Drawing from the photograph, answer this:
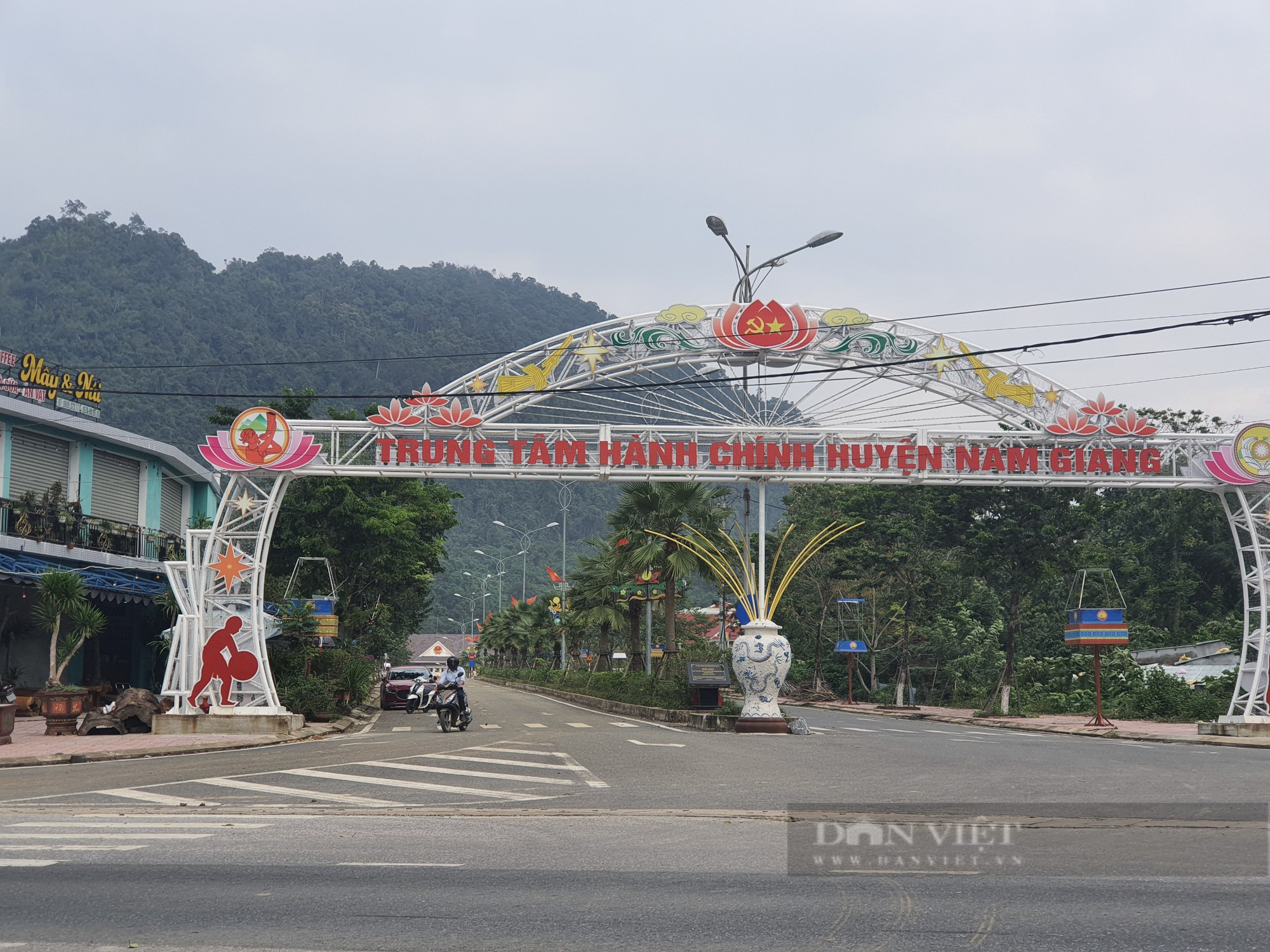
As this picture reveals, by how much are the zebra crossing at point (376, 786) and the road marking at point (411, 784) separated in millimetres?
10

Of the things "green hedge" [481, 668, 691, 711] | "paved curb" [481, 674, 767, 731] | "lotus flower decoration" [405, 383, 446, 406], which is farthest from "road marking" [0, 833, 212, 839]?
"green hedge" [481, 668, 691, 711]

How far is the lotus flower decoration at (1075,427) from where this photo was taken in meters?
26.1

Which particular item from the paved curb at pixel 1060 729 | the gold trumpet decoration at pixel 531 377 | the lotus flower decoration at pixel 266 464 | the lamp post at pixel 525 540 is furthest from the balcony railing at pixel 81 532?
the paved curb at pixel 1060 729

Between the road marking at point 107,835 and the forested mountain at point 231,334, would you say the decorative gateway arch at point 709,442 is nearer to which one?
the road marking at point 107,835

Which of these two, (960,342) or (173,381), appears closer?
(960,342)

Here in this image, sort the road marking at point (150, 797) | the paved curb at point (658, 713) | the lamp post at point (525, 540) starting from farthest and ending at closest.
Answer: the lamp post at point (525, 540) < the paved curb at point (658, 713) < the road marking at point (150, 797)

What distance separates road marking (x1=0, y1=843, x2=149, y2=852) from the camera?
9.37 m

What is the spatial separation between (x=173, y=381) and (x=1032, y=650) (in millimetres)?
112765

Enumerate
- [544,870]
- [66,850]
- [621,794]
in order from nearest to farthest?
[544,870], [66,850], [621,794]

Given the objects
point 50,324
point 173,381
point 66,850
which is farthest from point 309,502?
point 50,324

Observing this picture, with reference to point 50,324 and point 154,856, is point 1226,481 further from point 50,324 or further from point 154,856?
point 50,324

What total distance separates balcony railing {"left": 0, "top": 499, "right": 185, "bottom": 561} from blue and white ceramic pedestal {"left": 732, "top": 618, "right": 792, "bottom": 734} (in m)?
15.6

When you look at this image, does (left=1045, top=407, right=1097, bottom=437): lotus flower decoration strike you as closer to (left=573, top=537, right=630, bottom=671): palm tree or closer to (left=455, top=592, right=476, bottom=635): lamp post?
(left=573, top=537, right=630, bottom=671): palm tree

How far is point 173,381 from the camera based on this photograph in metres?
138
